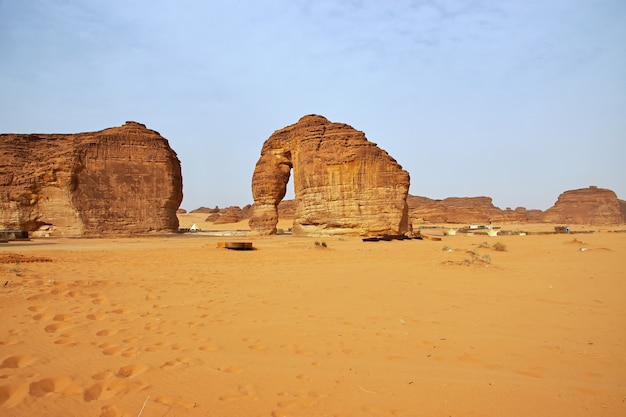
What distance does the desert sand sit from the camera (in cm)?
253

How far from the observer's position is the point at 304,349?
145 inches

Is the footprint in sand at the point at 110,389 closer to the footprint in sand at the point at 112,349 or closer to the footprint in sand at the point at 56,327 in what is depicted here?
the footprint in sand at the point at 112,349

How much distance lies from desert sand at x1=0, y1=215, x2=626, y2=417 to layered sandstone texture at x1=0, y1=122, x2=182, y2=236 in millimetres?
26303

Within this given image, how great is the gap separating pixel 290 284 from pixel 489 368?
4.62 metres

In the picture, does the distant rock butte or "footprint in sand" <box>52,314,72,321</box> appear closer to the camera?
"footprint in sand" <box>52,314,72,321</box>

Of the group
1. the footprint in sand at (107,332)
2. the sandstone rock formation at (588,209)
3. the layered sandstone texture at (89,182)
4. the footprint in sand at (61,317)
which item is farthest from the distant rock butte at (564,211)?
the footprint in sand at (107,332)

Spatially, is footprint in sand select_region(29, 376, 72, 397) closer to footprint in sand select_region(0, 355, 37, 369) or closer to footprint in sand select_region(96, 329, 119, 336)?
footprint in sand select_region(0, 355, 37, 369)

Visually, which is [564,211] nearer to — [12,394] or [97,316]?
[97,316]

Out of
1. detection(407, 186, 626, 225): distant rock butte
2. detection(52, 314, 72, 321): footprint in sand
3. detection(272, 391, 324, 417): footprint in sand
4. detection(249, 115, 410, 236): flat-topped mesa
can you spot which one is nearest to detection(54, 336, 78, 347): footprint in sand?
detection(52, 314, 72, 321): footprint in sand

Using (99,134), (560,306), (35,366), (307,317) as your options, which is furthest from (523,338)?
(99,134)

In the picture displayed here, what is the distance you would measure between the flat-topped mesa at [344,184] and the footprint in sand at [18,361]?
22686mm

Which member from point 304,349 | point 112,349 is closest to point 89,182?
point 112,349

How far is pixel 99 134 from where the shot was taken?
31.6 m

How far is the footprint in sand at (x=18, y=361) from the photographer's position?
2.92m
